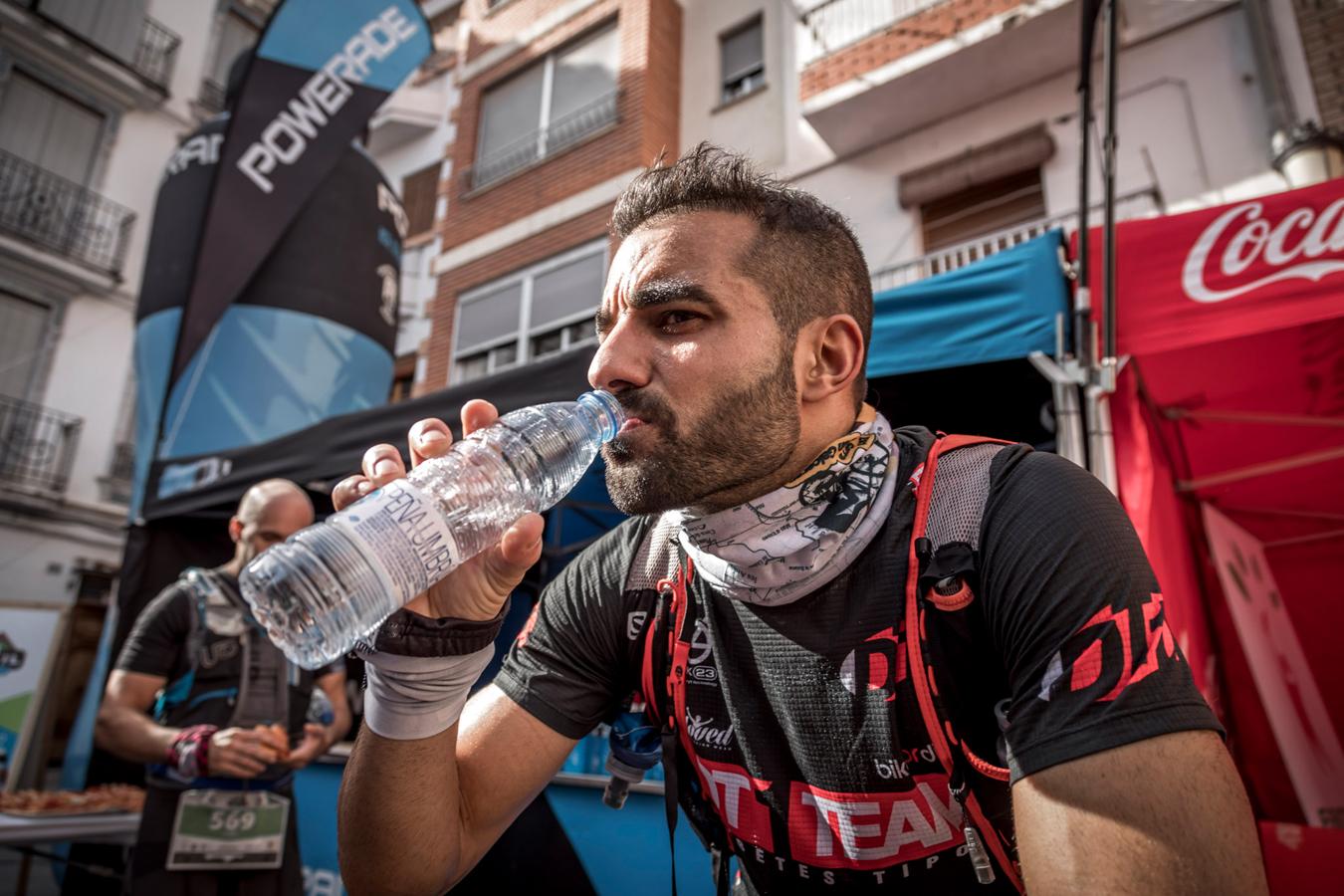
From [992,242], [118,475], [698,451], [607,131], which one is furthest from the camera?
[118,475]

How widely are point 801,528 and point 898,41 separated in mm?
8305

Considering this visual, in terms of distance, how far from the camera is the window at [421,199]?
44.6 ft

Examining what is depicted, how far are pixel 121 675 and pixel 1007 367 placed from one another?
4.20 m

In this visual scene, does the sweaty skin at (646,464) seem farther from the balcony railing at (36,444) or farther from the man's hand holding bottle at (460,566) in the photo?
the balcony railing at (36,444)

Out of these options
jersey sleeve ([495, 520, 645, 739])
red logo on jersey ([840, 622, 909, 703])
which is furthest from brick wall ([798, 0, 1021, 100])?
red logo on jersey ([840, 622, 909, 703])

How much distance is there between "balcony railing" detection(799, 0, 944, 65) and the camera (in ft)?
27.2

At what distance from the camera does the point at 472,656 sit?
1278 millimetres

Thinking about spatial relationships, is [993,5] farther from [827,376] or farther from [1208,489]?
[827,376]

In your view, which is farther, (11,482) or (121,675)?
(11,482)

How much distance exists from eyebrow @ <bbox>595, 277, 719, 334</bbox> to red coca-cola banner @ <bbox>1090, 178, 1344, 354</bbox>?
2185 mm

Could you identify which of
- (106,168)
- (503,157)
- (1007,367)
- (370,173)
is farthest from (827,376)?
(106,168)

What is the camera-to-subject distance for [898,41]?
8094 millimetres

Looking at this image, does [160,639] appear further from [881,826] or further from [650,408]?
[881,826]

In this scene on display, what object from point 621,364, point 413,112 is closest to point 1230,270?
point 621,364
